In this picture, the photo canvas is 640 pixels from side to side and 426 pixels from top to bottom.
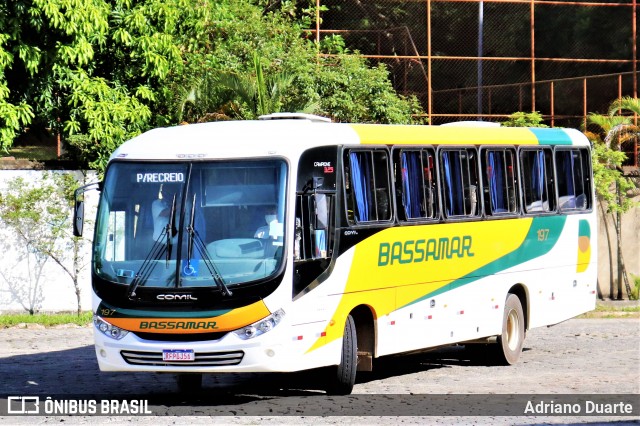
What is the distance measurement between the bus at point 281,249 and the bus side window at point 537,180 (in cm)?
192

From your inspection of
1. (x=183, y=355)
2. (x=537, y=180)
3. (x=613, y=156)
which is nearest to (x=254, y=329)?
(x=183, y=355)

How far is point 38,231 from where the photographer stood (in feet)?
81.6

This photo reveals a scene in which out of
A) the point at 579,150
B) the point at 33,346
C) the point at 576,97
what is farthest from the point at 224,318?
the point at 576,97

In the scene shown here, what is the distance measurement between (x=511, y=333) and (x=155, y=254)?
6.65 meters

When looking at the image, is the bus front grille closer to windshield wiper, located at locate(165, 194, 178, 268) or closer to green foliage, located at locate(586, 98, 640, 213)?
windshield wiper, located at locate(165, 194, 178, 268)

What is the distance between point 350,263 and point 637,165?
19060mm

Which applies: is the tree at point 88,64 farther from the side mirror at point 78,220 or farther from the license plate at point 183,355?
the license plate at point 183,355

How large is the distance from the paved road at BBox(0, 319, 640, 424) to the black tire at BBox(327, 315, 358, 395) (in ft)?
0.48

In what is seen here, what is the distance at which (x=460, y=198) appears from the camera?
57.5 ft

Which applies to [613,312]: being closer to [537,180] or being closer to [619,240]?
[619,240]

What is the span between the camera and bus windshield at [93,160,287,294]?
13.7 metres

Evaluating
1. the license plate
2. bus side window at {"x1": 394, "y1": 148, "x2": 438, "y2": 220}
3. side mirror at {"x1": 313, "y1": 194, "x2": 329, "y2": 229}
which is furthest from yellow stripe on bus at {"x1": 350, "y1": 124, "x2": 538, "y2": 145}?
the license plate

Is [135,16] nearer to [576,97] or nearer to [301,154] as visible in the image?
[301,154]

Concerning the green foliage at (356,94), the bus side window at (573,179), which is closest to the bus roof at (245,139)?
the bus side window at (573,179)
